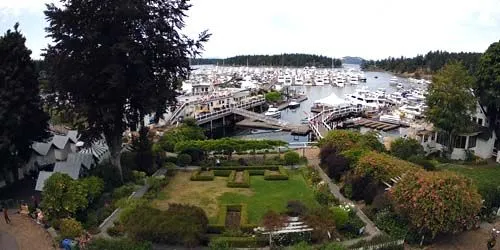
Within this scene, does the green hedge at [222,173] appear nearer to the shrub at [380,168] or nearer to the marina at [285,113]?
the shrub at [380,168]

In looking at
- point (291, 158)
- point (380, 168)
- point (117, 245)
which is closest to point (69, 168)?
point (117, 245)

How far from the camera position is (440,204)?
22328mm

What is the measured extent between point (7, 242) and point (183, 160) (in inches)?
→ 696

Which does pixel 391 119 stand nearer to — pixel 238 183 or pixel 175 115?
pixel 175 115

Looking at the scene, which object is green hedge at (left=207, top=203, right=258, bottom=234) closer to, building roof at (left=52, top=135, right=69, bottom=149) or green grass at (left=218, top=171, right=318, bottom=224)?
green grass at (left=218, top=171, right=318, bottom=224)

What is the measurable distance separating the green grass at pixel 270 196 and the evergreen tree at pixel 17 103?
14643 millimetres

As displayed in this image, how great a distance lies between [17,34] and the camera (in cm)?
3206

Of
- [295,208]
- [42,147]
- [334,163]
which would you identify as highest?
[42,147]

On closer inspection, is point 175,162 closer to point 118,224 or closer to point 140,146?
point 140,146

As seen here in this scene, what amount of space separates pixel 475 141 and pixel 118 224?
3333cm

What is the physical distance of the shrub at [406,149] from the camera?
39.5 meters

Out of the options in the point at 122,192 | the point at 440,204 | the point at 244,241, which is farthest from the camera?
the point at 122,192

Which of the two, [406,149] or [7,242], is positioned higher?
[406,149]

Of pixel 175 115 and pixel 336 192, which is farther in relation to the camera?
pixel 175 115
